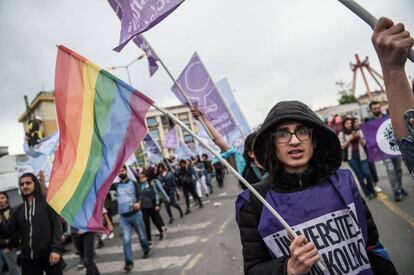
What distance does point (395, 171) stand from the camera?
6.17 meters

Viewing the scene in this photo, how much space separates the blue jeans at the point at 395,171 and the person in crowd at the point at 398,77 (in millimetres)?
5854

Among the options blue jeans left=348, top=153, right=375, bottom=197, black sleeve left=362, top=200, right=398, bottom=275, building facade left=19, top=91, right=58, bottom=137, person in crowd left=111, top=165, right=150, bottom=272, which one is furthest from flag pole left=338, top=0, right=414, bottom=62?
building facade left=19, top=91, right=58, bottom=137

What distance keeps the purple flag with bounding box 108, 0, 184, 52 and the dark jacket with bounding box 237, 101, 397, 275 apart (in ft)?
3.24

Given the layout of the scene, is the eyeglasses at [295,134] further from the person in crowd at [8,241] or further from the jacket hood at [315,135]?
the person in crowd at [8,241]

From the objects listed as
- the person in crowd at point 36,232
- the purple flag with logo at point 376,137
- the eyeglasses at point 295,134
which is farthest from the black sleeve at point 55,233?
the purple flag with logo at point 376,137

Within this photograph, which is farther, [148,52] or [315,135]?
[148,52]

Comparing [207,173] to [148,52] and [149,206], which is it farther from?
[148,52]

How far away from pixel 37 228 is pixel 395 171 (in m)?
6.28

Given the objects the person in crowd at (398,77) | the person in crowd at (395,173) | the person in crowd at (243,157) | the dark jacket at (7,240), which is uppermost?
the person in crowd at (398,77)

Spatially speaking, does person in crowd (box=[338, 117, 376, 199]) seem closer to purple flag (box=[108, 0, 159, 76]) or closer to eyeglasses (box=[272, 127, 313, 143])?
purple flag (box=[108, 0, 159, 76])

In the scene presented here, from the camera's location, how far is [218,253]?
5.66 meters

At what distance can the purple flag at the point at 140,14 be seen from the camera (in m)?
2.06

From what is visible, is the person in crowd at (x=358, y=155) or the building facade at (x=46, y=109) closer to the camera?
the person in crowd at (x=358, y=155)

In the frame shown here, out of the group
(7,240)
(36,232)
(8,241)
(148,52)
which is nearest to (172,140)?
(7,240)
